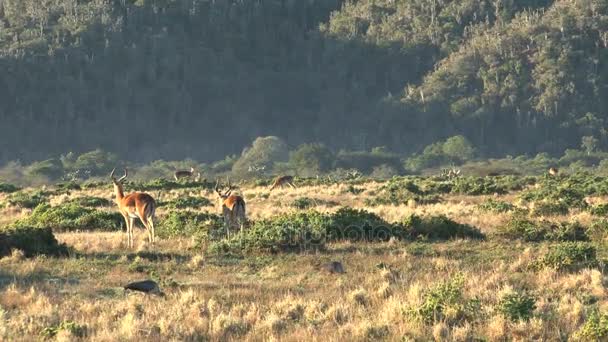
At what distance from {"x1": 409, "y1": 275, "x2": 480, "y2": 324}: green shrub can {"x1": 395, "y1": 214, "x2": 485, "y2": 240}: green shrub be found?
861 cm

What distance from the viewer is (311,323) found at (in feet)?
39.5

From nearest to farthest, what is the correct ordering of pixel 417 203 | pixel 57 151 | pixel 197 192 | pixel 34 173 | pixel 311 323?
1. pixel 311 323
2. pixel 417 203
3. pixel 197 192
4. pixel 34 173
5. pixel 57 151

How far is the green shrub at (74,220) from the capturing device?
2550cm

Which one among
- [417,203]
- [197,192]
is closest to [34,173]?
[197,192]

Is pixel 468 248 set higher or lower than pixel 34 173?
higher

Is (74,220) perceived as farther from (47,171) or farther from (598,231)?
(47,171)

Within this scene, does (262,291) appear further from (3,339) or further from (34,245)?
(34,245)

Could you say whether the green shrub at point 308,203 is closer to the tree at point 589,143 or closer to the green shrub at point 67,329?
the green shrub at point 67,329

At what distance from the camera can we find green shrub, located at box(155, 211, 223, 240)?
72.7 feet

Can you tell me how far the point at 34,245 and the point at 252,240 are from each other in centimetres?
455

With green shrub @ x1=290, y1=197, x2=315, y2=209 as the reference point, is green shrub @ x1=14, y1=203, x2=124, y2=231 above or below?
above

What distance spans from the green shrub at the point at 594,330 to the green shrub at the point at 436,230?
9.98 meters

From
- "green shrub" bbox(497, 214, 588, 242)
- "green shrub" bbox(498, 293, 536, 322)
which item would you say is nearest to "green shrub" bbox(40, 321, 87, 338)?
"green shrub" bbox(498, 293, 536, 322)

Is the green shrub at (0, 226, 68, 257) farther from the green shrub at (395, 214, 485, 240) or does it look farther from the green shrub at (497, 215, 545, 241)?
the green shrub at (497, 215, 545, 241)
